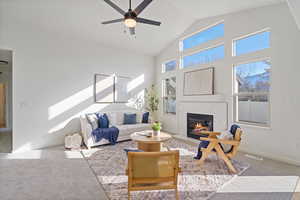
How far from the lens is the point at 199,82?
5172 millimetres

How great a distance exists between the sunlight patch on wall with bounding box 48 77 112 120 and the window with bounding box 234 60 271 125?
13.1ft

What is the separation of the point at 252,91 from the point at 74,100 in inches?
193

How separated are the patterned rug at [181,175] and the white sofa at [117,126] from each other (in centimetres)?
34

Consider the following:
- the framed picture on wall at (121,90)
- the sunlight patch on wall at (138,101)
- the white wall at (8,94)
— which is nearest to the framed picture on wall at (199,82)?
the sunlight patch on wall at (138,101)

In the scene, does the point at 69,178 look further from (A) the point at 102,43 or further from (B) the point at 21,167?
(A) the point at 102,43

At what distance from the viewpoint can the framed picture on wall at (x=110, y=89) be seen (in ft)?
18.0

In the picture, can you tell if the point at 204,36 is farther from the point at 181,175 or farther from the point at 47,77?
the point at 47,77

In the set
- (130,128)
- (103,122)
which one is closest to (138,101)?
(130,128)

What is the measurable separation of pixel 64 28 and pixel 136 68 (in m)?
2.75

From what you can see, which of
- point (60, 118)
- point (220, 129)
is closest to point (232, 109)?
point (220, 129)

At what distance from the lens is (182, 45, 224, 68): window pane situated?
4.73 m

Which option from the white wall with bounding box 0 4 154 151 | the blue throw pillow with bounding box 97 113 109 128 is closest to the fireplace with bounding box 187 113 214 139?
the blue throw pillow with bounding box 97 113 109 128

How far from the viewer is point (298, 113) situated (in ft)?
10.8

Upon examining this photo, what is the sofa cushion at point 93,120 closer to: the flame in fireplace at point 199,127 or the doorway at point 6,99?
the flame in fireplace at point 199,127
